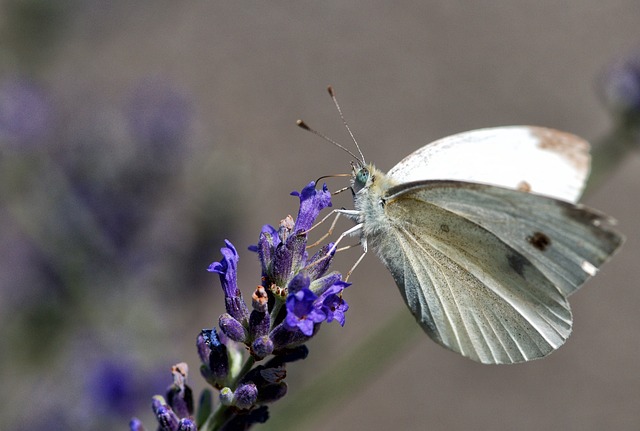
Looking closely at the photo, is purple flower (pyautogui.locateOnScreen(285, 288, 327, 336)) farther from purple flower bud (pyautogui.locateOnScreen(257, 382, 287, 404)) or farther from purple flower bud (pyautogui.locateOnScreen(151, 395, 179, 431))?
purple flower bud (pyautogui.locateOnScreen(151, 395, 179, 431))

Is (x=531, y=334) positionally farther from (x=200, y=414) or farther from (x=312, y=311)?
(x=200, y=414)

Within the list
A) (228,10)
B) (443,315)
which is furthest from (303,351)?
(228,10)

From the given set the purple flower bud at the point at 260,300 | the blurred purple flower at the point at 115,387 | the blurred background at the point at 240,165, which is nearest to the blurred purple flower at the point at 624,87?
the blurred background at the point at 240,165

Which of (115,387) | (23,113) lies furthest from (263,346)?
(23,113)

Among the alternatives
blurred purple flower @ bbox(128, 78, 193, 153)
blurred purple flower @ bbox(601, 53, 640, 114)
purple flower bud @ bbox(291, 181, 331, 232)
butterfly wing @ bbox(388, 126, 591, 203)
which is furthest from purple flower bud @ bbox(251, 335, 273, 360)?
blurred purple flower @ bbox(601, 53, 640, 114)

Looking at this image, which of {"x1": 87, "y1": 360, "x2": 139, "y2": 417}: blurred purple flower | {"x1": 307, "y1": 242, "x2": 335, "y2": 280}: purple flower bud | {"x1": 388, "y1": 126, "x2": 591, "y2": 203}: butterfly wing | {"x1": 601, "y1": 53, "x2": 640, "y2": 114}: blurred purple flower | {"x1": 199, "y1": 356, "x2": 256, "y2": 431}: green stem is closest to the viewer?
{"x1": 199, "y1": 356, "x2": 256, "y2": 431}: green stem

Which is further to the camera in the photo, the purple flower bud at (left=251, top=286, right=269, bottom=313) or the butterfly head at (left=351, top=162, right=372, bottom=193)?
the butterfly head at (left=351, top=162, right=372, bottom=193)

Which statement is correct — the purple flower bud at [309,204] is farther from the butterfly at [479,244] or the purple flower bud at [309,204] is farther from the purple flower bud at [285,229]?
the butterfly at [479,244]
